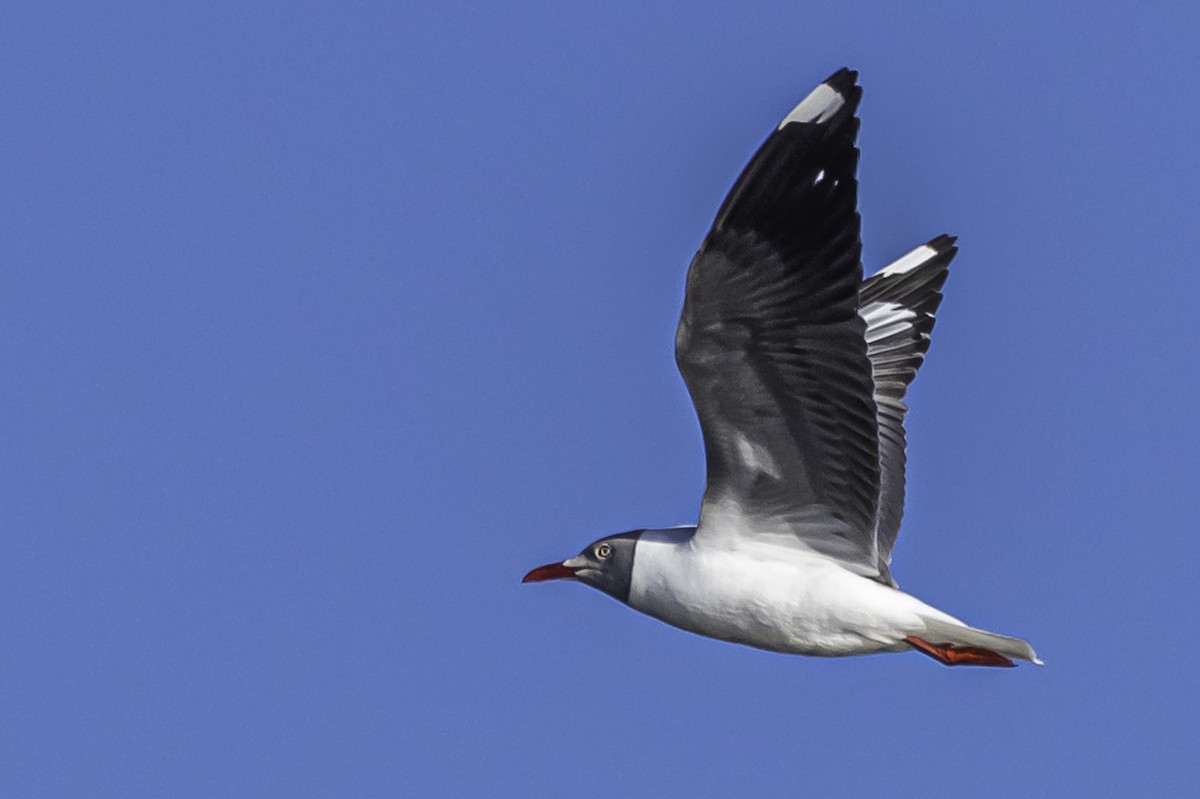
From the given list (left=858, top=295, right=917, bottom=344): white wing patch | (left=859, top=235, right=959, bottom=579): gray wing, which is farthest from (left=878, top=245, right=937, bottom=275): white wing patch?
(left=858, top=295, right=917, bottom=344): white wing patch

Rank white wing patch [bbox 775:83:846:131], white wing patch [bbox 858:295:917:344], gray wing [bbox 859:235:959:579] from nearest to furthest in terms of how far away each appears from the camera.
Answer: white wing patch [bbox 775:83:846:131], gray wing [bbox 859:235:959:579], white wing patch [bbox 858:295:917:344]

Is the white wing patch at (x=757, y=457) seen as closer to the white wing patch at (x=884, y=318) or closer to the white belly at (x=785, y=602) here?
the white belly at (x=785, y=602)

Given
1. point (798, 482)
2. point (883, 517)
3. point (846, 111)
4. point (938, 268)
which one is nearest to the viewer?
point (846, 111)

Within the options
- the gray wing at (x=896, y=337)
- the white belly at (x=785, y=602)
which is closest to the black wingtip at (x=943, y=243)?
the gray wing at (x=896, y=337)

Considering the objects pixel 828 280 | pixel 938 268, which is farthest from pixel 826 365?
pixel 938 268

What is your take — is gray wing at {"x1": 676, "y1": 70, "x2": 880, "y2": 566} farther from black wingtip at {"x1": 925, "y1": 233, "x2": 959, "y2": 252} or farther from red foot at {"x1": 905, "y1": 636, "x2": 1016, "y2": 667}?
black wingtip at {"x1": 925, "y1": 233, "x2": 959, "y2": 252}

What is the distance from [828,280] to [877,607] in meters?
1.72

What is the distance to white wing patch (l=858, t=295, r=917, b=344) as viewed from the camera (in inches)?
516

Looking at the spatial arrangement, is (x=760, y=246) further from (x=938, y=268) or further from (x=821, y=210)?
(x=938, y=268)

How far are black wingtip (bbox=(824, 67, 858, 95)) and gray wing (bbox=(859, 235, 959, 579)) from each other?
8.02 ft

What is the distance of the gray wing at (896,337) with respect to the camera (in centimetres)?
1223

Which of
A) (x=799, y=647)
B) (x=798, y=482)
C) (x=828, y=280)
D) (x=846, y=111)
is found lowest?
(x=799, y=647)

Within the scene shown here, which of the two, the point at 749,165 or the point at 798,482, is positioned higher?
the point at 749,165

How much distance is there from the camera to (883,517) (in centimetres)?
1209
